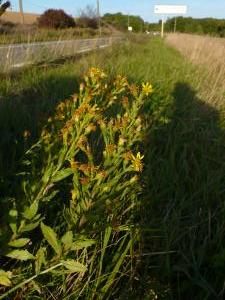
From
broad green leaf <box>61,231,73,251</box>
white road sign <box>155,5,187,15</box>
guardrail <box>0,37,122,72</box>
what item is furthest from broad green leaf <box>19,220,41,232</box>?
white road sign <box>155,5,187,15</box>

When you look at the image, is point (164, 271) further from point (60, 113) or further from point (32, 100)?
point (32, 100)

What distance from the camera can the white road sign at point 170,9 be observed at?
39.0 metres

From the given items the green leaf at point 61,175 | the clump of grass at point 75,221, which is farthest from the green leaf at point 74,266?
the green leaf at point 61,175

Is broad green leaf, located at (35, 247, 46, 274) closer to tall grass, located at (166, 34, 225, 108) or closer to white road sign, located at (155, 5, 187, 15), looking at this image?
tall grass, located at (166, 34, 225, 108)

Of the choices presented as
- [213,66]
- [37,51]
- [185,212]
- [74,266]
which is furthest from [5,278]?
[213,66]

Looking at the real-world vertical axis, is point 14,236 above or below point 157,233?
above

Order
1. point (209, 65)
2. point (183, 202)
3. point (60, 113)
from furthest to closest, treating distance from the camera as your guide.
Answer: point (209, 65)
point (183, 202)
point (60, 113)

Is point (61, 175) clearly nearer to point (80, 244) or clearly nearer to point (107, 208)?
point (107, 208)

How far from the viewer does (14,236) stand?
138 cm

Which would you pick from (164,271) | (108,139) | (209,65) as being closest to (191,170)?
(164,271)

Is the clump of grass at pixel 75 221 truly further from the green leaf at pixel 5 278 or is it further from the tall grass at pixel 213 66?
the tall grass at pixel 213 66

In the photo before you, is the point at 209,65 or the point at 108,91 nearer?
the point at 108,91

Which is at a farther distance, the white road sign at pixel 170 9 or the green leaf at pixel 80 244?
the white road sign at pixel 170 9

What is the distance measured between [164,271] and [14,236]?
72 centimetres
